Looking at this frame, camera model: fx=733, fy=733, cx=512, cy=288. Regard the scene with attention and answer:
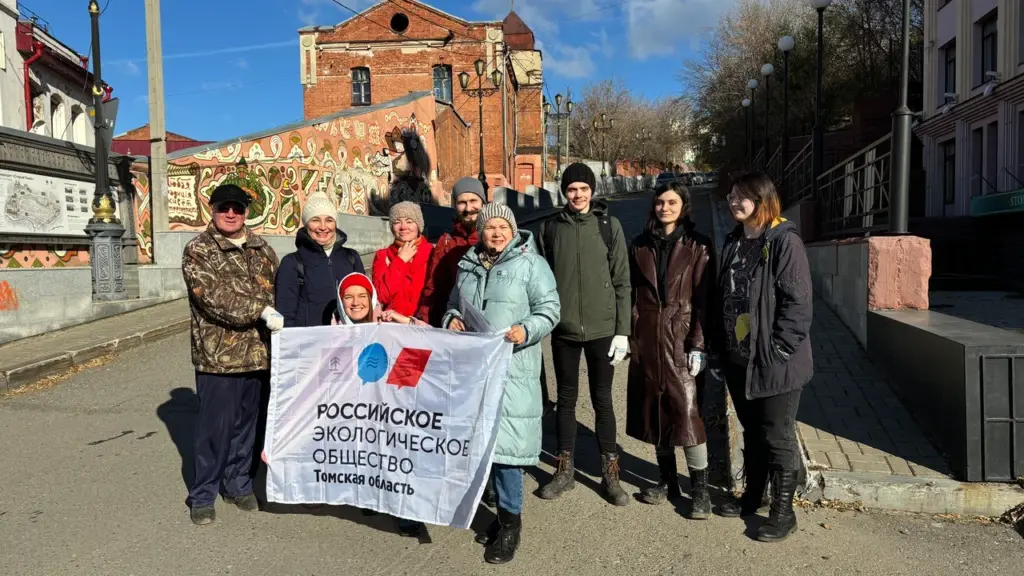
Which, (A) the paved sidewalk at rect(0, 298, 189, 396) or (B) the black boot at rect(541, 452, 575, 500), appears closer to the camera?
(B) the black boot at rect(541, 452, 575, 500)

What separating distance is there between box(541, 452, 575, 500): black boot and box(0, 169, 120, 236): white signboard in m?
11.9

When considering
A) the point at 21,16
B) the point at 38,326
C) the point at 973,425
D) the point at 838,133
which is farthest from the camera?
the point at 838,133

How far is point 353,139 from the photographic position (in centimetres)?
2325

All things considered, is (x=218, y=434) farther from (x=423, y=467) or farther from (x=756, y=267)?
(x=756, y=267)

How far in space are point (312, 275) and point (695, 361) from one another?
7.95 ft

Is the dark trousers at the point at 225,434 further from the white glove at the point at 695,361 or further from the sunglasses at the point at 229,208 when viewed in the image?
the white glove at the point at 695,361

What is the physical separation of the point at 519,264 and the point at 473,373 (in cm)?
64

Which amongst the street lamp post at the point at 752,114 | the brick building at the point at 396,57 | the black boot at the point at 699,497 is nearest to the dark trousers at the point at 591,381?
the black boot at the point at 699,497

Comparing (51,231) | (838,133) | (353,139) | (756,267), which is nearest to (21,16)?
(353,139)

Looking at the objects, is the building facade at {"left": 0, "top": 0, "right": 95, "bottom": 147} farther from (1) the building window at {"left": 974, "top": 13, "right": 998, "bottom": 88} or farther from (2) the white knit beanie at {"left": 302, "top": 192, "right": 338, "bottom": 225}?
(1) the building window at {"left": 974, "top": 13, "right": 998, "bottom": 88}

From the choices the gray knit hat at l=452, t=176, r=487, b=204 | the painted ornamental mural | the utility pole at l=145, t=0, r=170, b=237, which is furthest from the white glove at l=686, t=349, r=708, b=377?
the utility pole at l=145, t=0, r=170, b=237

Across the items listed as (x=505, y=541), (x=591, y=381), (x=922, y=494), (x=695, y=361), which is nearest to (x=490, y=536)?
(x=505, y=541)

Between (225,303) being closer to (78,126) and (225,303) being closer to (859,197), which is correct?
(859,197)

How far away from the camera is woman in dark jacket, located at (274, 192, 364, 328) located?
180 inches
